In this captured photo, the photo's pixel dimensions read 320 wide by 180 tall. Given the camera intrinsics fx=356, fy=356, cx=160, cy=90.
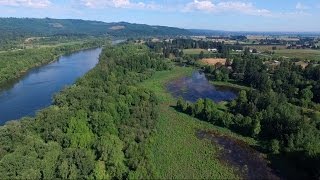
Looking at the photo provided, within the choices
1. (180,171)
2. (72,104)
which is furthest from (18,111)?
(180,171)

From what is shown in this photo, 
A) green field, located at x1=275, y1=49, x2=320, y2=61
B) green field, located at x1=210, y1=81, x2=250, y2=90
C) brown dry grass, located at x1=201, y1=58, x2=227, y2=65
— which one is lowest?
green field, located at x1=210, y1=81, x2=250, y2=90

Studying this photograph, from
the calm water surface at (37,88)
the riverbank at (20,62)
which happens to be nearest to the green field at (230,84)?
the calm water surface at (37,88)

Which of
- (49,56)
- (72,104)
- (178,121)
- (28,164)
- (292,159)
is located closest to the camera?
(28,164)

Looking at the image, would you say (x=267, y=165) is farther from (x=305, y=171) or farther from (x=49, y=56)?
(x=49, y=56)

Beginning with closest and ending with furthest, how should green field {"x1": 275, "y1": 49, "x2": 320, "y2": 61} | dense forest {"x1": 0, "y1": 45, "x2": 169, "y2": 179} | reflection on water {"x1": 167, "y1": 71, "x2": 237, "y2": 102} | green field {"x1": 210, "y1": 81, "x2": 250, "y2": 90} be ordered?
dense forest {"x1": 0, "y1": 45, "x2": 169, "y2": 179} → reflection on water {"x1": 167, "y1": 71, "x2": 237, "y2": 102} → green field {"x1": 210, "y1": 81, "x2": 250, "y2": 90} → green field {"x1": 275, "y1": 49, "x2": 320, "y2": 61}

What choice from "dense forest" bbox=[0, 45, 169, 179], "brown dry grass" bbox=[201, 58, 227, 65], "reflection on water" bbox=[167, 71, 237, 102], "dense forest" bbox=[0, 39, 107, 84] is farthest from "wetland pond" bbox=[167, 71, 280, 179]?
"brown dry grass" bbox=[201, 58, 227, 65]

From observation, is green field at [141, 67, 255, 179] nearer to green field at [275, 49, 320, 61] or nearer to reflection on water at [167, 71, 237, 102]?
reflection on water at [167, 71, 237, 102]
